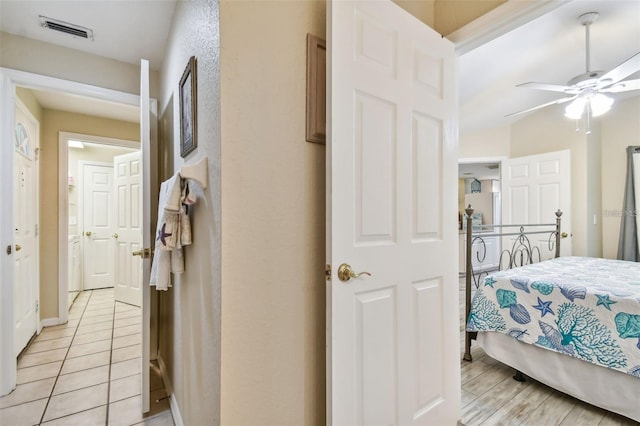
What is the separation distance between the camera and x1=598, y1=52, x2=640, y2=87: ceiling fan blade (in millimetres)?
2174

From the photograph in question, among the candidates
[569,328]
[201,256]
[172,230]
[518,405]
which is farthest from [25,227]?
[569,328]

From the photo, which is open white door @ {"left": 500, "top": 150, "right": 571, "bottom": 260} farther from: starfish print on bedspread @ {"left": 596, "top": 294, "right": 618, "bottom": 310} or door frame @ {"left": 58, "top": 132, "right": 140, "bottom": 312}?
door frame @ {"left": 58, "top": 132, "right": 140, "bottom": 312}

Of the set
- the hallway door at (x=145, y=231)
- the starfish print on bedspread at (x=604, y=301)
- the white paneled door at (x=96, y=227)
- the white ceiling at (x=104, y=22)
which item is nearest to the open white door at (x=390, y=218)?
the starfish print on bedspread at (x=604, y=301)

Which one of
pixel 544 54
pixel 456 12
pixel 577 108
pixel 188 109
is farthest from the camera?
pixel 544 54

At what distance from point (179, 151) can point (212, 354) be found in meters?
1.18

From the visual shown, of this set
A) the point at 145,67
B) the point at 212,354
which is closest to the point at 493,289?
the point at 212,354

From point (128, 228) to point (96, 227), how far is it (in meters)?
1.33

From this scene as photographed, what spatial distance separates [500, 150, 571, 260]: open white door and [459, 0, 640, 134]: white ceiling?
2.27ft

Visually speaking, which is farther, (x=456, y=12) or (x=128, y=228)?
(x=128, y=228)

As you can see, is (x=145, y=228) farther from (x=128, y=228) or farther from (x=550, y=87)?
(x=550, y=87)

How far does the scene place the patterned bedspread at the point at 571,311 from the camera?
1633 millimetres

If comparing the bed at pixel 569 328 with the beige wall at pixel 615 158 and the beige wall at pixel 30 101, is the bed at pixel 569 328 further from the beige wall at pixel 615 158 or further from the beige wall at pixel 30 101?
the beige wall at pixel 30 101

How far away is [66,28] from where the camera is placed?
1.97m

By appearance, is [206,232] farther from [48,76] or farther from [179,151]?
[48,76]
